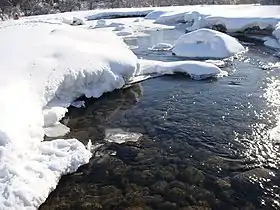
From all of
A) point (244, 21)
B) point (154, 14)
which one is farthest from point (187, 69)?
point (154, 14)

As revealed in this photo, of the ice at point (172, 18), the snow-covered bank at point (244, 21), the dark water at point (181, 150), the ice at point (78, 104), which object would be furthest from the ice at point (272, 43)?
the ice at point (172, 18)

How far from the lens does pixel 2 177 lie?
4.78 m

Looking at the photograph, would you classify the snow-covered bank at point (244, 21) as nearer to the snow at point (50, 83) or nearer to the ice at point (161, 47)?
the snow at point (50, 83)

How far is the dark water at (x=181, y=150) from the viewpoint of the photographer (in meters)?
4.86

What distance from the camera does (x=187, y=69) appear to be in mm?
10719

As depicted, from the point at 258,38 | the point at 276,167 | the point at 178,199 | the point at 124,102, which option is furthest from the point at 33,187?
the point at 258,38

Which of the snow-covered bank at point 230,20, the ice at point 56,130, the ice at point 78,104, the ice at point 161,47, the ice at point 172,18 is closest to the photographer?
the ice at point 56,130

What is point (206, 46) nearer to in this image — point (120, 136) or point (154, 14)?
point (120, 136)

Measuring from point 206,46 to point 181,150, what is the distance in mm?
8268

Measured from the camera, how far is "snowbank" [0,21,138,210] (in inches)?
193

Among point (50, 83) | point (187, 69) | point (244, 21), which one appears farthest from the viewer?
point (244, 21)

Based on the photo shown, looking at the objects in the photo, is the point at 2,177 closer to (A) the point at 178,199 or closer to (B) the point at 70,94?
(A) the point at 178,199

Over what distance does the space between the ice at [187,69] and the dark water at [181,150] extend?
778mm

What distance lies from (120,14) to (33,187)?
25.2 m
